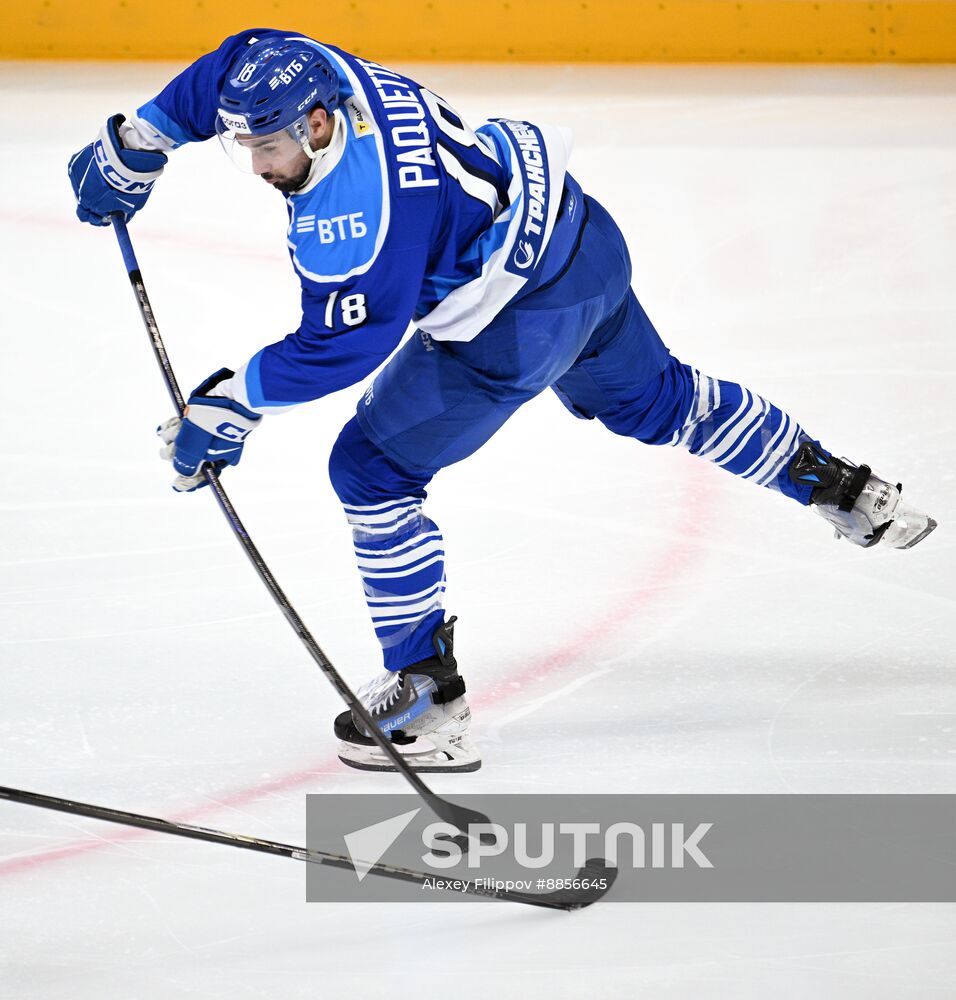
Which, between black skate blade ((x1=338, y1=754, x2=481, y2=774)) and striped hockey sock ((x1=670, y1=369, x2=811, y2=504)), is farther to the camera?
striped hockey sock ((x1=670, y1=369, x2=811, y2=504))

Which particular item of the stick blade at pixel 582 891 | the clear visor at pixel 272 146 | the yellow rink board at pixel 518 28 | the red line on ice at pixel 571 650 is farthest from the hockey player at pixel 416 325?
the yellow rink board at pixel 518 28

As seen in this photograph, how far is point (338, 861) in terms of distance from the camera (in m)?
2.12

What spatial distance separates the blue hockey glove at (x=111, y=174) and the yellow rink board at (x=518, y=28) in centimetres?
461

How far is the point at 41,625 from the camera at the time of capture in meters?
2.96

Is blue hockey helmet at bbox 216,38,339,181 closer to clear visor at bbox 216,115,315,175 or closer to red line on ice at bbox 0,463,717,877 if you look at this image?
clear visor at bbox 216,115,315,175

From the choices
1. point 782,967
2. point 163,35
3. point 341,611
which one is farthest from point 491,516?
point 163,35

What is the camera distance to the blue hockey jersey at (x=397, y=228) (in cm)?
217

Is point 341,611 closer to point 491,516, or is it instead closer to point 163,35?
point 491,516

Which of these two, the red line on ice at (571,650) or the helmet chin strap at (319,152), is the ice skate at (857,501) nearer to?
the red line on ice at (571,650)

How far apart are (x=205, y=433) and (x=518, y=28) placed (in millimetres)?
5600

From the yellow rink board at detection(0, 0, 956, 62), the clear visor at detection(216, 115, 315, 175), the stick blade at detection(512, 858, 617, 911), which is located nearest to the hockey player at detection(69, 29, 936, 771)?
the clear visor at detection(216, 115, 315, 175)

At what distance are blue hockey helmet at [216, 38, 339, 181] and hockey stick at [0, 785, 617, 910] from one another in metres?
1.02

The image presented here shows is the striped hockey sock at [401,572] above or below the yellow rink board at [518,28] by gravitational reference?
below

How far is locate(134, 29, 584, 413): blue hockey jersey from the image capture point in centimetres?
217
